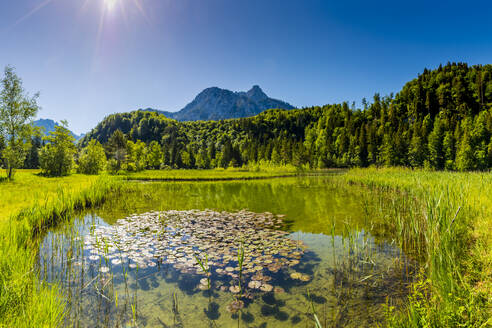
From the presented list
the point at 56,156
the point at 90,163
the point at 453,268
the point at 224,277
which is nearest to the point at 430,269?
the point at 453,268

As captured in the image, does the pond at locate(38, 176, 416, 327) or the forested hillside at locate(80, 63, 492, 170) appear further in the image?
the forested hillside at locate(80, 63, 492, 170)

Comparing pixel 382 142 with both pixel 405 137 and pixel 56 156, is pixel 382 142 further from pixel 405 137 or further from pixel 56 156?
pixel 56 156

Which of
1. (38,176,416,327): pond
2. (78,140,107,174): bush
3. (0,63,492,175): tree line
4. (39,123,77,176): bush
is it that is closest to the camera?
(38,176,416,327): pond

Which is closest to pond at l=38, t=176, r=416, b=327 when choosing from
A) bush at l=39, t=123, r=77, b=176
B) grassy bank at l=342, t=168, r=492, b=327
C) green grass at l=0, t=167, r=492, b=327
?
green grass at l=0, t=167, r=492, b=327

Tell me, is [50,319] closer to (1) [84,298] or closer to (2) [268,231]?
(1) [84,298]

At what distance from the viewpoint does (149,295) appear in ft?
17.9

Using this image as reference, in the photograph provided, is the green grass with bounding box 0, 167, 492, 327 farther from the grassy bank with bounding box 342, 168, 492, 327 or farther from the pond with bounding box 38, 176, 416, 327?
the pond with bounding box 38, 176, 416, 327

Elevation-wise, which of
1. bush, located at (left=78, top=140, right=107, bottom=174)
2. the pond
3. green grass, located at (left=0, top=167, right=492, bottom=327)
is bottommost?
the pond

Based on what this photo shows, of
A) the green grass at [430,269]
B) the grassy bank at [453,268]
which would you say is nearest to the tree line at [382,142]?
the green grass at [430,269]

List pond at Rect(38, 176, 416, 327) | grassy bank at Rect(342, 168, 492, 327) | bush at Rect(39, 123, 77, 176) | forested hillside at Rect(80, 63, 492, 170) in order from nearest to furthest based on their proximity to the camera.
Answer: grassy bank at Rect(342, 168, 492, 327) → pond at Rect(38, 176, 416, 327) → bush at Rect(39, 123, 77, 176) → forested hillside at Rect(80, 63, 492, 170)

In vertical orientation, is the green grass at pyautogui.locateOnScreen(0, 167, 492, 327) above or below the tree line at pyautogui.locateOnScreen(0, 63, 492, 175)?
below

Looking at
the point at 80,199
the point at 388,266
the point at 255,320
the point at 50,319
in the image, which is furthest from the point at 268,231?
the point at 80,199

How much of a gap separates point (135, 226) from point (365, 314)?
10128 mm

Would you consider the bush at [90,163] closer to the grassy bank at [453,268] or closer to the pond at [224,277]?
the pond at [224,277]
